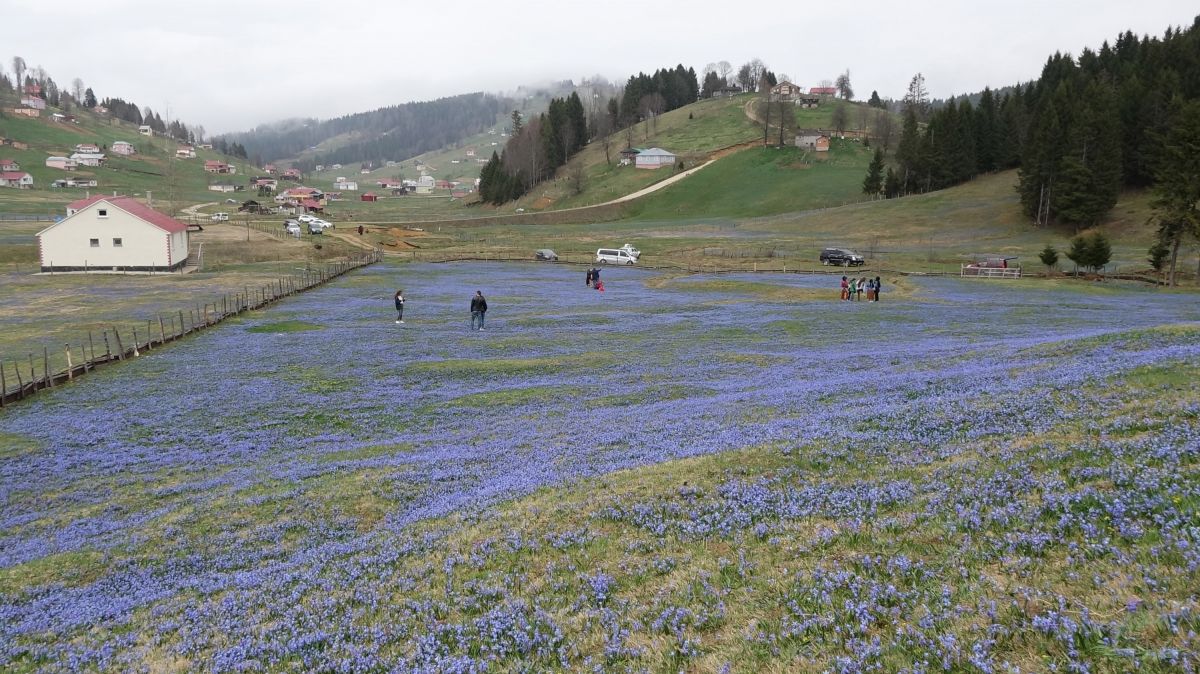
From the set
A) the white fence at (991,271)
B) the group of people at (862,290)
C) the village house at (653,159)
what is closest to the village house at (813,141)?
the village house at (653,159)

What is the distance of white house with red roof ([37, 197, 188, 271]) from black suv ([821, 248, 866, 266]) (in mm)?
75820

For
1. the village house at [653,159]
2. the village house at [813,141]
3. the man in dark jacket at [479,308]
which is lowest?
the man in dark jacket at [479,308]

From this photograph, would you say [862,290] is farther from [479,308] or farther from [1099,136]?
[1099,136]

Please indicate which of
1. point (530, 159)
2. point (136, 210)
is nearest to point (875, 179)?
point (530, 159)

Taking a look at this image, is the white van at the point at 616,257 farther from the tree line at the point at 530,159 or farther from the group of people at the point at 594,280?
the tree line at the point at 530,159

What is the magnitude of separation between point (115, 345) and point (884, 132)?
18184 cm

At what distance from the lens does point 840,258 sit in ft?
250

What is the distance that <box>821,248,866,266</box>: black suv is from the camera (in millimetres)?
75250

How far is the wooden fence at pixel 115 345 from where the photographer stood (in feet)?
94.6

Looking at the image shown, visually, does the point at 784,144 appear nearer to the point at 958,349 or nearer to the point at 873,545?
the point at 958,349

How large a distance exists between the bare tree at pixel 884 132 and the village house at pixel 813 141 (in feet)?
46.2

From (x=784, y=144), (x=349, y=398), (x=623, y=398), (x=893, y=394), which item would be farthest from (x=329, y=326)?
(x=784, y=144)

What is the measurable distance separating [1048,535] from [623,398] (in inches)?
693

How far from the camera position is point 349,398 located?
27.0 meters
